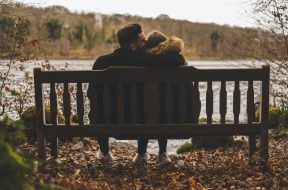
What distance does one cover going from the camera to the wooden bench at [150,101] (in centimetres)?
588

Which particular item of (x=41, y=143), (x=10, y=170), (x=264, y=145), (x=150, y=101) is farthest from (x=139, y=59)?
(x=10, y=170)

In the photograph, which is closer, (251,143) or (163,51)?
(163,51)

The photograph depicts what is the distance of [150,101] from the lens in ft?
19.6

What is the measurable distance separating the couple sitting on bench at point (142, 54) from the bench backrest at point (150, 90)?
11cm

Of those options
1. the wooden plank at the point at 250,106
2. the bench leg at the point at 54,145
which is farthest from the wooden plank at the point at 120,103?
the wooden plank at the point at 250,106

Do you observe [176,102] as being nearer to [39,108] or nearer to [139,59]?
[139,59]

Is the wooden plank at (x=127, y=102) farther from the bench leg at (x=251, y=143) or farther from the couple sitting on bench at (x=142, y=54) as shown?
the bench leg at (x=251, y=143)

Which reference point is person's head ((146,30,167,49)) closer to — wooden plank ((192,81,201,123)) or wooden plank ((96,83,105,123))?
wooden plank ((192,81,201,123))

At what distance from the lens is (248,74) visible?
594 cm

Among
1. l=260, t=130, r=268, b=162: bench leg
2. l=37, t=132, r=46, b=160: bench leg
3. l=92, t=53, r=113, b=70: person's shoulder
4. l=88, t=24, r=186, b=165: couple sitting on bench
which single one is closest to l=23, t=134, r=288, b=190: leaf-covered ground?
l=260, t=130, r=268, b=162: bench leg

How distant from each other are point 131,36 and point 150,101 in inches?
34.5

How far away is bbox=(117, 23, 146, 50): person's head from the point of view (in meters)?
6.30

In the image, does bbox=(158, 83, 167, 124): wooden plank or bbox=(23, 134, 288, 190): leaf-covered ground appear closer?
bbox=(23, 134, 288, 190): leaf-covered ground

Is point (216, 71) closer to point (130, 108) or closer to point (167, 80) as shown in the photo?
point (167, 80)
